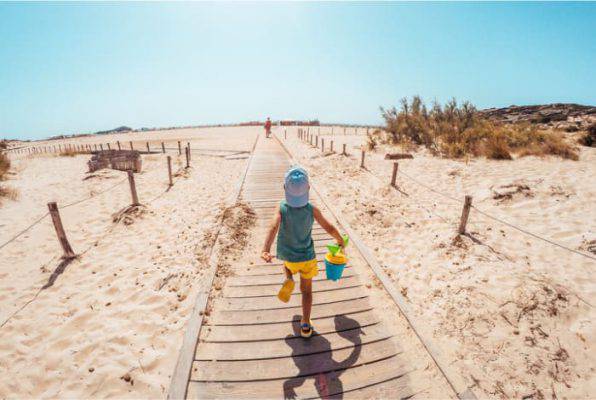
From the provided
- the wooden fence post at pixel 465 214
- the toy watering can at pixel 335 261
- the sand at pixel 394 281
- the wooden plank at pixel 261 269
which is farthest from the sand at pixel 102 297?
the wooden fence post at pixel 465 214

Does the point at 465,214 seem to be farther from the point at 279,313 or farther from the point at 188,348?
the point at 188,348

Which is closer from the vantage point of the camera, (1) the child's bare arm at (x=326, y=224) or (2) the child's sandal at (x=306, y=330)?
(1) the child's bare arm at (x=326, y=224)

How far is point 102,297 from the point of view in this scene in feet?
14.9

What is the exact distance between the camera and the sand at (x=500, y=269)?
3.24m

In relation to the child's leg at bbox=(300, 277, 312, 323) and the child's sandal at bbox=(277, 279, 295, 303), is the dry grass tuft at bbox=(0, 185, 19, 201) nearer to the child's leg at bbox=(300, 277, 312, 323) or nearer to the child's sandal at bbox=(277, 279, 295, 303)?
the child's sandal at bbox=(277, 279, 295, 303)

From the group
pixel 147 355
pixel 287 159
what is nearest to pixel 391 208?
pixel 147 355

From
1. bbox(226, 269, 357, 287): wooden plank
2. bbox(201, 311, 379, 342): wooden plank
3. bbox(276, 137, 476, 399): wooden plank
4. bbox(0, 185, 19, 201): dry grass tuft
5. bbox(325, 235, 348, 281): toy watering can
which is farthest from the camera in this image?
bbox(0, 185, 19, 201): dry grass tuft

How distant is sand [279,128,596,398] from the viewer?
324 cm

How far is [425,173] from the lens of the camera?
37.9 ft

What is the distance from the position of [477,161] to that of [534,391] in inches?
452

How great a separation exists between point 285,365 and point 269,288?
4.83 feet

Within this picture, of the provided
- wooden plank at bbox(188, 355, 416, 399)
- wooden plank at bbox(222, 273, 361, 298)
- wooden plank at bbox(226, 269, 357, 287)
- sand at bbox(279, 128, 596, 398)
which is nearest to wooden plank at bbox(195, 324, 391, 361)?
wooden plank at bbox(188, 355, 416, 399)

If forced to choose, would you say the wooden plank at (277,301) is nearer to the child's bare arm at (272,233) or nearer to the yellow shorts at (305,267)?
the yellow shorts at (305,267)

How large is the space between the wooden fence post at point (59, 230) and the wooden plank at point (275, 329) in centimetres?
418
